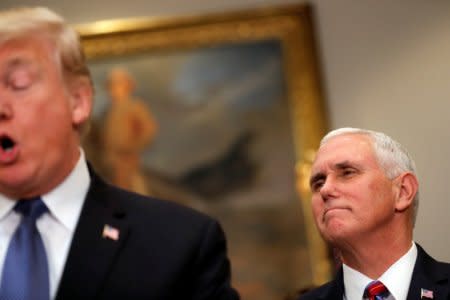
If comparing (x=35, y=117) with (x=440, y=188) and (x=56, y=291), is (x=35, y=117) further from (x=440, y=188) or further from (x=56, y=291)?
(x=440, y=188)

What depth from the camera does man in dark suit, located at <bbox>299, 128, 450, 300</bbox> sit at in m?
2.95

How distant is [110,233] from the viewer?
7.97 ft

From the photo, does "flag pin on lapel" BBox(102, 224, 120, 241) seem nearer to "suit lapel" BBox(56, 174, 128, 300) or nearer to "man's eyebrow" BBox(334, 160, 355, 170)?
"suit lapel" BBox(56, 174, 128, 300)

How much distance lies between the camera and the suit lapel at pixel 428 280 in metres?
2.88

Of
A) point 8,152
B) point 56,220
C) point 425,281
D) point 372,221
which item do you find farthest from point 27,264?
point 425,281

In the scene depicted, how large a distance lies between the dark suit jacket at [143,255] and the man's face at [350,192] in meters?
0.64

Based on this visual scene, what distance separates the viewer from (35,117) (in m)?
2.41

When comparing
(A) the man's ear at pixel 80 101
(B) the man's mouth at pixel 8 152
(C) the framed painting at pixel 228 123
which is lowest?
(C) the framed painting at pixel 228 123

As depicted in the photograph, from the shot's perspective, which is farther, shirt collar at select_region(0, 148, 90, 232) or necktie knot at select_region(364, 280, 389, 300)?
necktie knot at select_region(364, 280, 389, 300)

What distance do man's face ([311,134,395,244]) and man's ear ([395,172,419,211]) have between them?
0.03 meters

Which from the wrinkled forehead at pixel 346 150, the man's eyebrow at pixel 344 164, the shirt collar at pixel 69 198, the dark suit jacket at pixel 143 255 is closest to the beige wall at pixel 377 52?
the wrinkled forehead at pixel 346 150

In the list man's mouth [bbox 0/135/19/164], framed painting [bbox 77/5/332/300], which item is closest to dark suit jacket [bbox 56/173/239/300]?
man's mouth [bbox 0/135/19/164]

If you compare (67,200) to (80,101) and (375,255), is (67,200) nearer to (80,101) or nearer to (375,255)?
(80,101)

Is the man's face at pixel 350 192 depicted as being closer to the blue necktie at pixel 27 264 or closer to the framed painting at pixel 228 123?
the blue necktie at pixel 27 264
